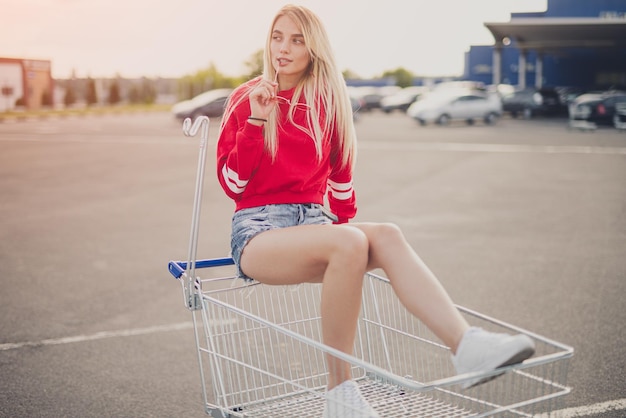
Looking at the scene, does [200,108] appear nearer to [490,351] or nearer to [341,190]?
[341,190]

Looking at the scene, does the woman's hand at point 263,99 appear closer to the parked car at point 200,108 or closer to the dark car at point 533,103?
the parked car at point 200,108

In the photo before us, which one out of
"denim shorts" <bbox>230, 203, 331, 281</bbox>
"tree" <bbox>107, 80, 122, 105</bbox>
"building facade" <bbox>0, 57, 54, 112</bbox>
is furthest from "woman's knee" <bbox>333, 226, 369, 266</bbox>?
"tree" <bbox>107, 80, 122, 105</bbox>

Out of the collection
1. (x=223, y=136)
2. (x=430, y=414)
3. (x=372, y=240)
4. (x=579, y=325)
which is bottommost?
(x=579, y=325)

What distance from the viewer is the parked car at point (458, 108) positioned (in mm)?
29739

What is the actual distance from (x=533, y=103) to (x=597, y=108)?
8.12 metres

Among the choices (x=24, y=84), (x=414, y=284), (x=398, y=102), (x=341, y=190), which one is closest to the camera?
(x=414, y=284)

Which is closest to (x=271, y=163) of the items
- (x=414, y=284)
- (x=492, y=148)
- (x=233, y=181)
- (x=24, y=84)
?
(x=233, y=181)

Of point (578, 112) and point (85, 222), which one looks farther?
point (578, 112)

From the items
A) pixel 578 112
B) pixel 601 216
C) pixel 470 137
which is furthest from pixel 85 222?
pixel 578 112

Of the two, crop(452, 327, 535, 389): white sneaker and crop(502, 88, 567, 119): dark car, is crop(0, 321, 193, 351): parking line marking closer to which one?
crop(452, 327, 535, 389): white sneaker

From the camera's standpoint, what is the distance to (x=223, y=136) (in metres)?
2.89

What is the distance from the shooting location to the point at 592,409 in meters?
3.74

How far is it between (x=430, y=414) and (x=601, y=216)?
7268 mm

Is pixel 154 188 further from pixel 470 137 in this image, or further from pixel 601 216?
pixel 470 137
